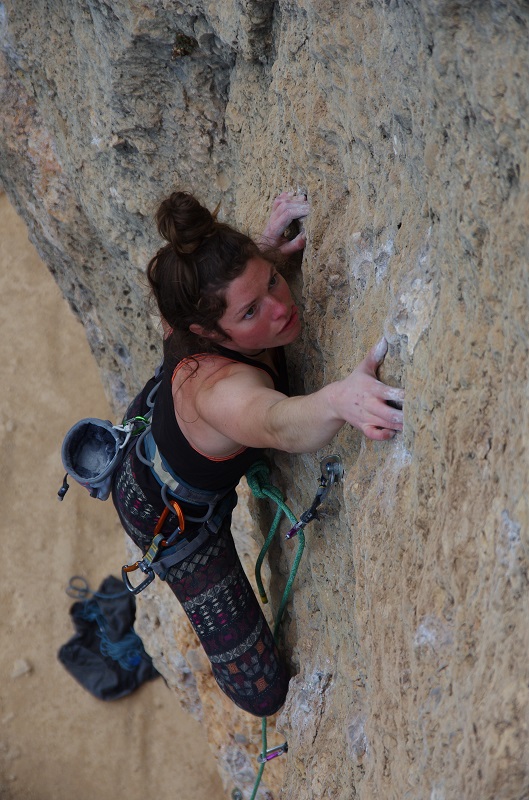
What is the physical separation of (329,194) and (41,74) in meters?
1.81

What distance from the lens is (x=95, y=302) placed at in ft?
13.4

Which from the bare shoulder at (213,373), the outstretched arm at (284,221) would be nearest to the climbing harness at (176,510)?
the bare shoulder at (213,373)

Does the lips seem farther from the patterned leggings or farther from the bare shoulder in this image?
the patterned leggings

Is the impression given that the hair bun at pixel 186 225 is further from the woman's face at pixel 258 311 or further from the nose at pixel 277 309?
the nose at pixel 277 309

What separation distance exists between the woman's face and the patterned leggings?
768 millimetres

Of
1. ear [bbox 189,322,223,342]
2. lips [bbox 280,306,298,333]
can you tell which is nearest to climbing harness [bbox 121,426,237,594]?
ear [bbox 189,322,223,342]

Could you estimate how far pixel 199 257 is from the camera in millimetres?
2057

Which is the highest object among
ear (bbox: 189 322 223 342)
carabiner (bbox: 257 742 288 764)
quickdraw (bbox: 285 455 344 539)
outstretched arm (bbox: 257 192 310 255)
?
outstretched arm (bbox: 257 192 310 255)

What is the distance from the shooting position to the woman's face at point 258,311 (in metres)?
2.06

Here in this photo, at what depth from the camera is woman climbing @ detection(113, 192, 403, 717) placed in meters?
1.84

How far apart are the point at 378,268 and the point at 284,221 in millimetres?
504

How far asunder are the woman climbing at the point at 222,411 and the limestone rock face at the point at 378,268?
11cm

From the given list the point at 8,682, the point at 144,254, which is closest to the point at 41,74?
the point at 144,254

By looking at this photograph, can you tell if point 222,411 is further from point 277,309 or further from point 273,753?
point 273,753
